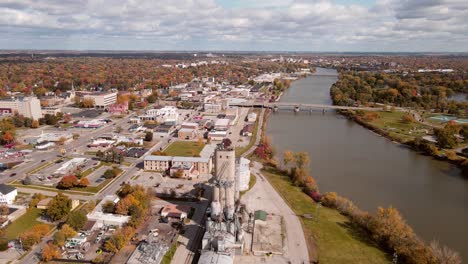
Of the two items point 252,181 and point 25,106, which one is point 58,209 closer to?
point 252,181

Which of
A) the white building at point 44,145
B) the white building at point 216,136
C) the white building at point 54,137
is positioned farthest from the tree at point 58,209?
the white building at point 216,136

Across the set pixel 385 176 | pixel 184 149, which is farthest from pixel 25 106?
pixel 385 176

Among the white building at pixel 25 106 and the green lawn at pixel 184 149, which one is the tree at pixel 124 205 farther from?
the white building at pixel 25 106

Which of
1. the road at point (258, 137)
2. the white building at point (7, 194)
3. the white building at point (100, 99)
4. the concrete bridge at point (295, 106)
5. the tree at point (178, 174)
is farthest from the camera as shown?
the concrete bridge at point (295, 106)

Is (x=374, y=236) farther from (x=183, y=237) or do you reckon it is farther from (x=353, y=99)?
(x=353, y=99)

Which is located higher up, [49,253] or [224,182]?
[224,182]

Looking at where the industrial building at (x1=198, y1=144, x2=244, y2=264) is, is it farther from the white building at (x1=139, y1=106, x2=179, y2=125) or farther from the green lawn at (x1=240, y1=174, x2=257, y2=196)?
the white building at (x1=139, y1=106, x2=179, y2=125)

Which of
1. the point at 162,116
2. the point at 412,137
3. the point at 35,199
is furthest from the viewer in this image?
the point at 162,116
